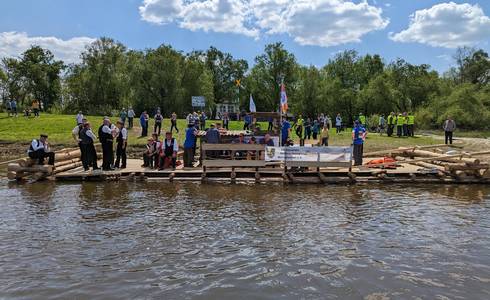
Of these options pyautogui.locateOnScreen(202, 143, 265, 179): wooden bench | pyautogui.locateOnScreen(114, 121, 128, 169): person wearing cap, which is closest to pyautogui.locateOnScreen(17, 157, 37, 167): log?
pyautogui.locateOnScreen(114, 121, 128, 169): person wearing cap

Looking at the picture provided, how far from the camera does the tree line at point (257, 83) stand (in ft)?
196

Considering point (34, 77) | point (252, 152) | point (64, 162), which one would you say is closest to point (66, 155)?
point (64, 162)

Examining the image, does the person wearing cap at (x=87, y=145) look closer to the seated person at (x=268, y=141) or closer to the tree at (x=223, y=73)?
the seated person at (x=268, y=141)

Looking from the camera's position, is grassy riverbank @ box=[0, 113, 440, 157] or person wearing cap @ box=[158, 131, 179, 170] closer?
person wearing cap @ box=[158, 131, 179, 170]

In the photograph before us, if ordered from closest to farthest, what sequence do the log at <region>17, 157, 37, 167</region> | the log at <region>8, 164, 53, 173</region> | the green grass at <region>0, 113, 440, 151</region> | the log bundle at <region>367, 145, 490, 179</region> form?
the log at <region>8, 164, 53, 173</region> → the log bundle at <region>367, 145, 490, 179</region> → the log at <region>17, 157, 37, 167</region> → the green grass at <region>0, 113, 440, 151</region>

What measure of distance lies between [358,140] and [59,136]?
21.1m

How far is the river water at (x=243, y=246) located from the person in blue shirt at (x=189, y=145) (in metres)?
4.21

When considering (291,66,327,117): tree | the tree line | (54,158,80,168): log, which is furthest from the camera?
(291,66,327,117): tree

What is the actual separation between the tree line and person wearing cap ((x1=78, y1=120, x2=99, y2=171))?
3685 centimetres

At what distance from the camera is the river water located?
6434 mm

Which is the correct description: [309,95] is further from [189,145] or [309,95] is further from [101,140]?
[101,140]

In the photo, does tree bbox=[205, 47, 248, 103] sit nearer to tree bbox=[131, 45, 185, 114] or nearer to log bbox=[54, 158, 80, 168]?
tree bbox=[131, 45, 185, 114]

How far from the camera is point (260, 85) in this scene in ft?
245

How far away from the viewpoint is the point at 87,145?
1661 cm
